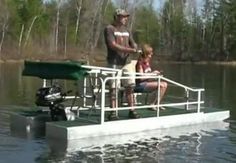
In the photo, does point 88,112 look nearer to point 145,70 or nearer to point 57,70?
point 145,70

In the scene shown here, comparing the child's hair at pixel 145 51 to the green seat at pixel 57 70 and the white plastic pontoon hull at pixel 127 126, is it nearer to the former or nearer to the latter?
the white plastic pontoon hull at pixel 127 126

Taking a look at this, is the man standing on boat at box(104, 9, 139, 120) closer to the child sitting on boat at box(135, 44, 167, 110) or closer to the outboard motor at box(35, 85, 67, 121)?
the child sitting on boat at box(135, 44, 167, 110)

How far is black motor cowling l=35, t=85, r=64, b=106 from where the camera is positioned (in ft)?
42.6

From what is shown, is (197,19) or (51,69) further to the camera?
(197,19)

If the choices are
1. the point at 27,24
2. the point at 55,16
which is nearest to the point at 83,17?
the point at 55,16

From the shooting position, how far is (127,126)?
1320 centimetres

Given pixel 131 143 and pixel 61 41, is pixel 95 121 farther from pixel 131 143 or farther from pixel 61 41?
pixel 61 41

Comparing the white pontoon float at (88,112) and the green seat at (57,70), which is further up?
the green seat at (57,70)

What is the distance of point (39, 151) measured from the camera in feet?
37.1

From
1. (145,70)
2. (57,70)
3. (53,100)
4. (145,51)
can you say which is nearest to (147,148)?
(53,100)

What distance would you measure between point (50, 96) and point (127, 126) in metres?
1.83

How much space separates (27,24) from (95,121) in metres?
61.5

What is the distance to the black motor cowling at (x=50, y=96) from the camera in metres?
13.0

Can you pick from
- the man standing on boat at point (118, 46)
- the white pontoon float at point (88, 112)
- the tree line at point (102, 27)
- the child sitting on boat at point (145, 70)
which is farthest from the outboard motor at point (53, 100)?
the tree line at point (102, 27)
